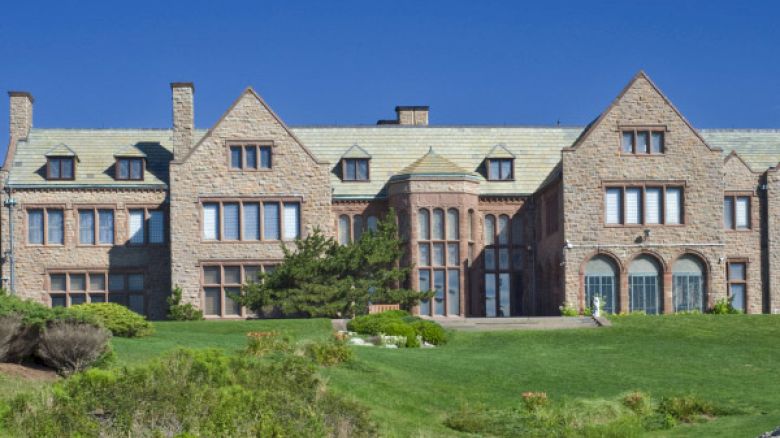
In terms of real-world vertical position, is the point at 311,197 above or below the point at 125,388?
above

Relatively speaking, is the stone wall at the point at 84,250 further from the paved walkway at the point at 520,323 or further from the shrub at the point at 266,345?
the shrub at the point at 266,345

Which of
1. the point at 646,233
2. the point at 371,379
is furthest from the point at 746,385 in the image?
the point at 646,233

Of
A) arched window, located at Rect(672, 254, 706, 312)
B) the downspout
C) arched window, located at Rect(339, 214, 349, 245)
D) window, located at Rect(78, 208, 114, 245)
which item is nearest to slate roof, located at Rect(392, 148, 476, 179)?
arched window, located at Rect(339, 214, 349, 245)

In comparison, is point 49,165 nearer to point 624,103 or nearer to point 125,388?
point 624,103

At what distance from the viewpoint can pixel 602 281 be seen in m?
52.5

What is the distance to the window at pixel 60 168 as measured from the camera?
181 ft

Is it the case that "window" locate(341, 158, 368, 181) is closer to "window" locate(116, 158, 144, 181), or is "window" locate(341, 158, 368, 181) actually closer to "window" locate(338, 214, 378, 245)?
"window" locate(338, 214, 378, 245)

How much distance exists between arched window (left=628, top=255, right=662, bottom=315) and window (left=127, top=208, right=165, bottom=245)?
784 inches

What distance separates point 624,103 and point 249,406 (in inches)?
1366

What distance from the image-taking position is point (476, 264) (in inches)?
2188

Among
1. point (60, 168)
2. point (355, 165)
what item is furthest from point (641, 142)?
point (60, 168)

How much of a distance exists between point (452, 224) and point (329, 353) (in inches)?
925

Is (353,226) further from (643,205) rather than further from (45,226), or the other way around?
(45,226)

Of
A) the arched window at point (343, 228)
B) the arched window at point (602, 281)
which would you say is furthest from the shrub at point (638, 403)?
the arched window at point (343, 228)
